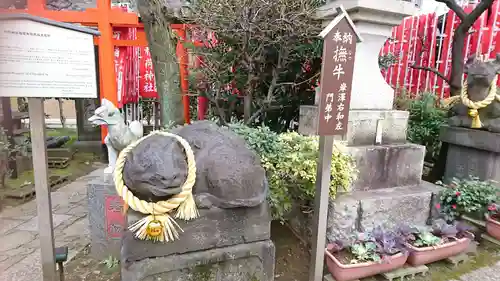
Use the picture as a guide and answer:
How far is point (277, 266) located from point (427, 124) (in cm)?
423

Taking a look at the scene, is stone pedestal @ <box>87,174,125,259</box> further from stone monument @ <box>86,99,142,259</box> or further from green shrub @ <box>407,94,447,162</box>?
green shrub @ <box>407,94,447,162</box>

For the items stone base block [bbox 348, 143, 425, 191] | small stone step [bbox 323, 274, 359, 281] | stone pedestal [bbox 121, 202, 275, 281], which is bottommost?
small stone step [bbox 323, 274, 359, 281]

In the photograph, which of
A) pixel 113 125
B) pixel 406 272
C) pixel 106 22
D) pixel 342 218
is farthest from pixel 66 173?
pixel 406 272

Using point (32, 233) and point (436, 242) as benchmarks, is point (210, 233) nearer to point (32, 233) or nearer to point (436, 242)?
point (436, 242)

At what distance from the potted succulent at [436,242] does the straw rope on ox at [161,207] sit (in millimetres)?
2375

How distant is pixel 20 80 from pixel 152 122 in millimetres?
7329

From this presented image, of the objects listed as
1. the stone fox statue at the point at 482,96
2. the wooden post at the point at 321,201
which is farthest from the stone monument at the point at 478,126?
the wooden post at the point at 321,201

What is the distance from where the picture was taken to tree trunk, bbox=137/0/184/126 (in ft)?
15.1

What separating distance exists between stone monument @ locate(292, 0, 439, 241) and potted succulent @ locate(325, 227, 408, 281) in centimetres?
26

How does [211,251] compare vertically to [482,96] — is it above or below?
below

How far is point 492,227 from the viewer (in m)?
3.72

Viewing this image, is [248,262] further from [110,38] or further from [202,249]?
[110,38]

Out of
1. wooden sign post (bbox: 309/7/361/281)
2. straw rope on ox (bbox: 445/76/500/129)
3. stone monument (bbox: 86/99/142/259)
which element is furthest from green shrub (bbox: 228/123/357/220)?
straw rope on ox (bbox: 445/76/500/129)

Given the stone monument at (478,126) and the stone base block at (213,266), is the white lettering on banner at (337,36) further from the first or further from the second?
the stone monument at (478,126)
